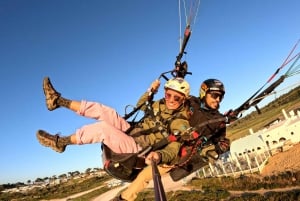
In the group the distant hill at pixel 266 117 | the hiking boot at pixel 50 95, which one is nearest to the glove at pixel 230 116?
the hiking boot at pixel 50 95

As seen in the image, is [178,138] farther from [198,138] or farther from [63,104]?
[63,104]

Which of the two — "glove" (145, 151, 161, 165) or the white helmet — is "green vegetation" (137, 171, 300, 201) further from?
"glove" (145, 151, 161, 165)

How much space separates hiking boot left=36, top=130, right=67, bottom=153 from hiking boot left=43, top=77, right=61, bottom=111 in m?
0.38

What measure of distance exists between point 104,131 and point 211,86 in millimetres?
1687

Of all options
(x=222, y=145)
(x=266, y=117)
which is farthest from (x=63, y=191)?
(x=222, y=145)

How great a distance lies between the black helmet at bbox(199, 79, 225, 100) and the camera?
5301mm

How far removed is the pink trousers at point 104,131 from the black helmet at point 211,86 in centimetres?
130

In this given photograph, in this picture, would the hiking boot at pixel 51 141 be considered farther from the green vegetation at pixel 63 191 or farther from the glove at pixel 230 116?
the green vegetation at pixel 63 191

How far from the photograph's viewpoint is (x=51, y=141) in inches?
203

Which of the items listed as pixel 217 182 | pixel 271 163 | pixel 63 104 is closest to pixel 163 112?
pixel 63 104

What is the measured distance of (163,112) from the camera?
17.6 feet

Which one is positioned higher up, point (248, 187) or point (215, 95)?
point (215, 95)

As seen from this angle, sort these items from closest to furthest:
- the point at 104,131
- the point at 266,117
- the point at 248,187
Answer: the point at 104,131 < the point at 248,187 < the point at 266,117

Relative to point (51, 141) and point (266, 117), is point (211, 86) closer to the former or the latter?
point (51, 141)
